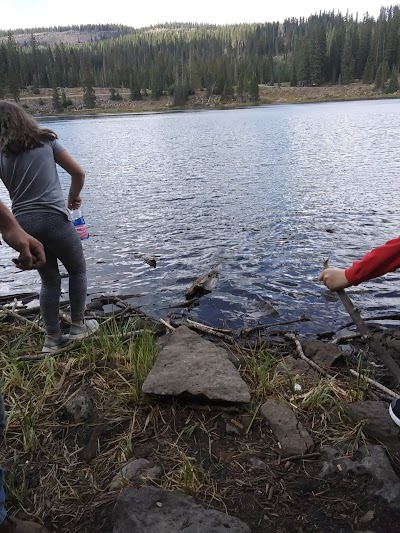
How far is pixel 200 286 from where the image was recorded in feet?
28.5

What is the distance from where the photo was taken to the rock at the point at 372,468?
9.25 ft

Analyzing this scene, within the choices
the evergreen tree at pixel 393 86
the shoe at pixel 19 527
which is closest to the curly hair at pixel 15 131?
the shoe at pixel 19 527

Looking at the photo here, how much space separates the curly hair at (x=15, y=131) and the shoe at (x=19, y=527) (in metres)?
3.01

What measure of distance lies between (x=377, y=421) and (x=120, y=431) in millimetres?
1949

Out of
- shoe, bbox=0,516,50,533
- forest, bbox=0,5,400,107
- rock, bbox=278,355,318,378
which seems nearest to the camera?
shoe, bbox=0,516,50,533

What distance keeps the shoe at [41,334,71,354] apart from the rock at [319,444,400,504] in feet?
9.63

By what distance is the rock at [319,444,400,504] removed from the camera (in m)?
2.82

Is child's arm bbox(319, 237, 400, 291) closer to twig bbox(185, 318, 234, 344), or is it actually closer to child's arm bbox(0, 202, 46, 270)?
child's arm bbox(0, 202, 46, 270)

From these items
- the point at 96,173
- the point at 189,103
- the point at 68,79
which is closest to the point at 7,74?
the point at 68,79

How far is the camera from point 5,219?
8.83 feet

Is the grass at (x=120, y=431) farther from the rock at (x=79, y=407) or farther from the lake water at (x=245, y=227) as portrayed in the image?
the lake water at (x=245, y=227)

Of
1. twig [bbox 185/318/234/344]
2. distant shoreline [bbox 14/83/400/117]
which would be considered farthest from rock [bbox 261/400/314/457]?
distant shoreline [bbox 14/83/400/117]

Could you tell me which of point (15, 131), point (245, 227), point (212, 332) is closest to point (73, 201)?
point (15, 131)

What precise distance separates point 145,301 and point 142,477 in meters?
5.64
